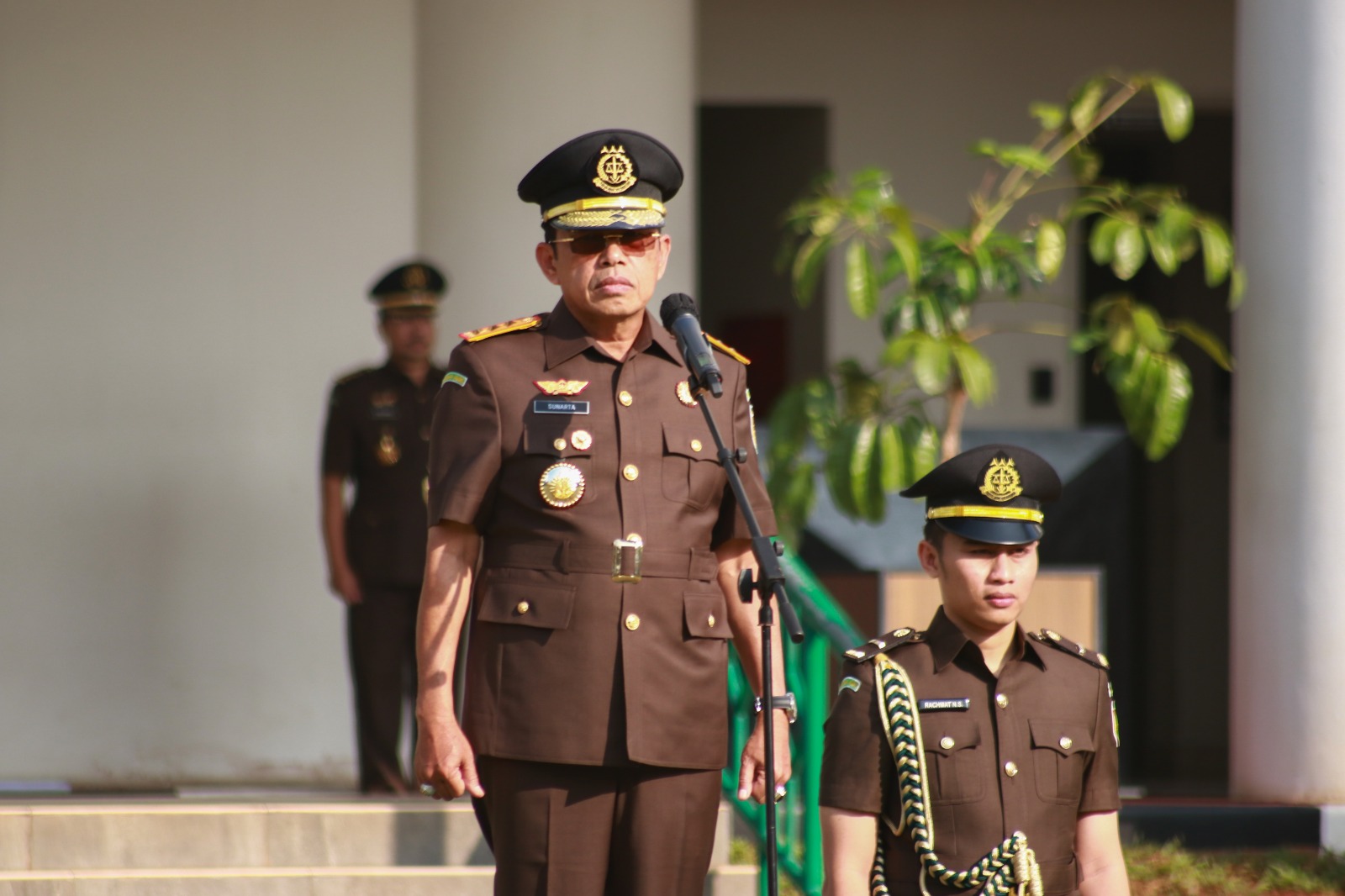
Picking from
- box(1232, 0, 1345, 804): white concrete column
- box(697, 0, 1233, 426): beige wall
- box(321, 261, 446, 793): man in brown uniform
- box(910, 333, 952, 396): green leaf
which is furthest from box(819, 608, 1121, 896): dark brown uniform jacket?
box(697, 0, 1233, 426): beige wall

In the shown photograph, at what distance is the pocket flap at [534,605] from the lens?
10.7 ft

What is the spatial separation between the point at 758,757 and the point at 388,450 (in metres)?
3.33

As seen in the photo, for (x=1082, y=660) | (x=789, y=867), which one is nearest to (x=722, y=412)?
(x=1082, y=660)

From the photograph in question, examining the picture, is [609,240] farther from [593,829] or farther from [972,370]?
[972,370]

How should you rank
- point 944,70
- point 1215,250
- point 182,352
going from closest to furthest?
point 1215,250, point 182,352, point 944,70

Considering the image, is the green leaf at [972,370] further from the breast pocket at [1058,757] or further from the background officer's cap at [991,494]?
the breast pocket at [1058,757]

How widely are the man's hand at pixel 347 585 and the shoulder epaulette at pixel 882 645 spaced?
138 inches

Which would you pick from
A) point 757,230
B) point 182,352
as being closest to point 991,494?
point 182,352

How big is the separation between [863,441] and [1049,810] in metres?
3.63

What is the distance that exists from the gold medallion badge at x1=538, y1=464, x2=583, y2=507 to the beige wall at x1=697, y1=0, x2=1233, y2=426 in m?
5.95

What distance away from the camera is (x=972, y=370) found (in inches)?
257

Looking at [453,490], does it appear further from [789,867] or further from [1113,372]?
[1113,372]

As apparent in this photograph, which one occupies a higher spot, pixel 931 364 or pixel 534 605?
pixel 931 364

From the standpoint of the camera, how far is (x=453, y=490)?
3.29 m
